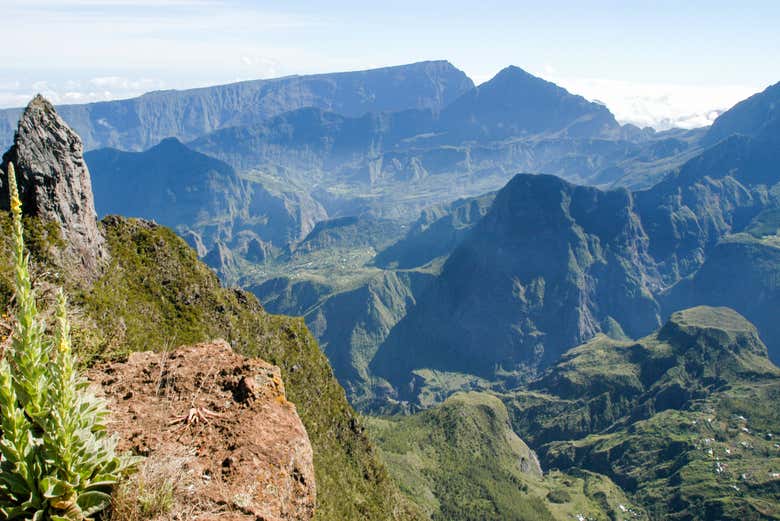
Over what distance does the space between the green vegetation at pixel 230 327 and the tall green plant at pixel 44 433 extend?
153 feet

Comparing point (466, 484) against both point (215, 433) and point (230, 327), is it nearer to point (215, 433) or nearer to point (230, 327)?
point (230, 327)

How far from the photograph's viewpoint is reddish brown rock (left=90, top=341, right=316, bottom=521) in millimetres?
12070

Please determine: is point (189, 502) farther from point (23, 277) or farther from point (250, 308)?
point (250, 308)

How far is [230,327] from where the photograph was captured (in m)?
85.9

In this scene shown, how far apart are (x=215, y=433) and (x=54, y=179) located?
6189cm

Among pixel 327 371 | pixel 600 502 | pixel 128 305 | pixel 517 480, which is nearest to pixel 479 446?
pixel 517 480

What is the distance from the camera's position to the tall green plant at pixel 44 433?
8.27m

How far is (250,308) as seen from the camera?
9862 centimetres

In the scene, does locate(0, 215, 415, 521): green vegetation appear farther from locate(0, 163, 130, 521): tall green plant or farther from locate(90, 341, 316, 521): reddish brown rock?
locate(0, 163, 130, 521): tall green plant

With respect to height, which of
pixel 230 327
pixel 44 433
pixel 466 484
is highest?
pixel 44 433

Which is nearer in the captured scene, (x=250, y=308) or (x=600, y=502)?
(x=250, y=308)

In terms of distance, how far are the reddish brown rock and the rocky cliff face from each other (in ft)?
179

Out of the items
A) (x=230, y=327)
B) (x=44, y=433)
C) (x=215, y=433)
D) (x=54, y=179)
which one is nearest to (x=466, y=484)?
(x=230, y=327)

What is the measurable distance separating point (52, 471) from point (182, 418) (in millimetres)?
4959
